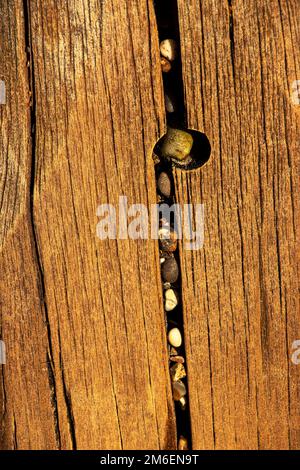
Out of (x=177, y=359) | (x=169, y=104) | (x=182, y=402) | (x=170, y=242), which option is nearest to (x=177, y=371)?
(x=177, y=359)

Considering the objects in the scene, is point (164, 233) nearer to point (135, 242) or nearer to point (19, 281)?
point (135, 242)

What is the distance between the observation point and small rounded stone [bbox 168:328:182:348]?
2.21 metres

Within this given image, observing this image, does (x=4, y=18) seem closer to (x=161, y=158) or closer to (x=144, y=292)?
(x=161, y=158)

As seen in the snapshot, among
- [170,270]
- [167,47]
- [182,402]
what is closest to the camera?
[167,47]

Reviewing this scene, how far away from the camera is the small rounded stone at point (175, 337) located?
2.21 meters

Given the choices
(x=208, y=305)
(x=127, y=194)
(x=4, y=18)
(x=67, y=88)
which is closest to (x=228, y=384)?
(x=208, y=305)

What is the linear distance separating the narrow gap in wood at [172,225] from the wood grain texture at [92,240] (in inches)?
1.7

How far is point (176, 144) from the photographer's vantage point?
2086 millimetres

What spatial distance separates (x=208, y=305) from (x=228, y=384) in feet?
1.17

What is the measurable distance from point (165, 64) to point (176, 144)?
1.03ft

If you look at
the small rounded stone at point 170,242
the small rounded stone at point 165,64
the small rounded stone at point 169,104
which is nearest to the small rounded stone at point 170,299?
the small rounded stone at point 170,242

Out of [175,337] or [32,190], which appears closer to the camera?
[32,190]

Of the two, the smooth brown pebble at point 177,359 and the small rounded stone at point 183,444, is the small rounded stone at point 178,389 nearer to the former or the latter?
the smooth brown pebble at point 177,359

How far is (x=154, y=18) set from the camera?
6.68 ft
